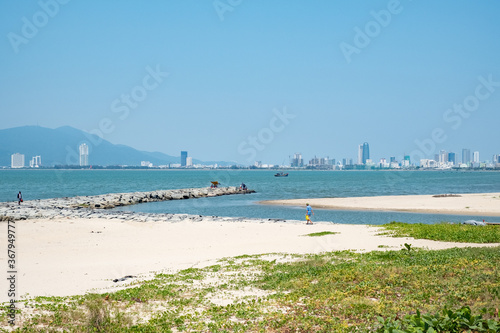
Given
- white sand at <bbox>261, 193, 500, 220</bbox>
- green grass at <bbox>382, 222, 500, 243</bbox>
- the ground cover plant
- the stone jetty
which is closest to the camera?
the ground cover plant

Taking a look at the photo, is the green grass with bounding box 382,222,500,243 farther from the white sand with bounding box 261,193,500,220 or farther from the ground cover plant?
the white sand with bounding box 261,193,500,220

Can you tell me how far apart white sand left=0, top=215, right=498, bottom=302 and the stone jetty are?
5553mm

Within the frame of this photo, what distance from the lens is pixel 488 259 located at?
14484mm

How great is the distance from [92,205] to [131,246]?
38.9m

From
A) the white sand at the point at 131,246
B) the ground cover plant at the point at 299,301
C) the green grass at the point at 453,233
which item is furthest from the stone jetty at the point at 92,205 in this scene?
the ground cover plant at the point at 299,301

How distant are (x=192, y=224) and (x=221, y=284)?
73.3ft

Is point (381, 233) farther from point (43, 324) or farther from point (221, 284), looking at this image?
point (43, 324)

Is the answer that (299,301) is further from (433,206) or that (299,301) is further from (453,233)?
(433,206)

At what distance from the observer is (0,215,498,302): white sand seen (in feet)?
52.6

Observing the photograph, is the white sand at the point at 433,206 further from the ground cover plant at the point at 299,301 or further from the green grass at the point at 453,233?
the ground cover plant at the point at 299,301

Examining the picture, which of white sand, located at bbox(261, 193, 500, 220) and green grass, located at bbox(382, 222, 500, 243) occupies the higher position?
green grass, located at bbox(382, 222, 500, 243)

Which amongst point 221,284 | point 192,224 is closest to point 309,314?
point 221,284

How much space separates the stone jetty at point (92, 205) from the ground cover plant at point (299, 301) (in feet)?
91.3

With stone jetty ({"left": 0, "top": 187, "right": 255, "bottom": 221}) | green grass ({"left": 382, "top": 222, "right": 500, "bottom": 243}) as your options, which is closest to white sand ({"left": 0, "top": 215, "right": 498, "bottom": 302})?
green grass ({"left": 382, "top": 222, "right": 500, "bottom": 243})
